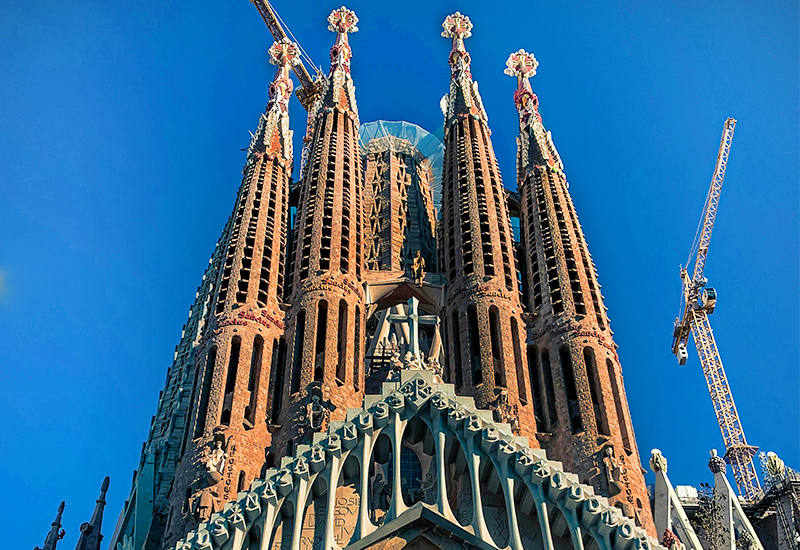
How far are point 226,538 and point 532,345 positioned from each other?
15847mm

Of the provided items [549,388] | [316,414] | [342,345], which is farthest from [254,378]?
[549,388]

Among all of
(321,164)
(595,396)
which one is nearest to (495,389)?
(595,396)

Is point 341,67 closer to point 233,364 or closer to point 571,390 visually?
point 233,364

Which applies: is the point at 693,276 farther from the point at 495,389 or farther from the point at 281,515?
the point at 281,515

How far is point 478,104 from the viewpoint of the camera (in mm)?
47812

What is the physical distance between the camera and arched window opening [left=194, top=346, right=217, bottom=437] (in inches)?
1219

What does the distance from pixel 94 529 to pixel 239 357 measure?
10510mm

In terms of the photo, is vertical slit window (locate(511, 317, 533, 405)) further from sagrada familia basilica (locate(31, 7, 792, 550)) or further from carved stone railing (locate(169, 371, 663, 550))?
carved stone railing (locate(169, 371, 663, 550))

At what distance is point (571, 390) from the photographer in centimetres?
3322

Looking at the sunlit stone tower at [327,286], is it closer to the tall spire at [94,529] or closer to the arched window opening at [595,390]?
the arched window opening at [595,390]

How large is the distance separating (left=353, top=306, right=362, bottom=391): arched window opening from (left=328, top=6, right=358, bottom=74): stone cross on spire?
1726 cm

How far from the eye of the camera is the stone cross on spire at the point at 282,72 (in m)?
48.2

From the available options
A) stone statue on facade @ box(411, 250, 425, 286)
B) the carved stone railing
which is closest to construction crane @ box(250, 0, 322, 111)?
stone statue on facade @ box(411, 250, 425, 286)

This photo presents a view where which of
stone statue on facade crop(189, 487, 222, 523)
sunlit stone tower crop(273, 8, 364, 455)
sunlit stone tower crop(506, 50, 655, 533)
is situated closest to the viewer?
stone statue on facade crop(189, 487, 222, 523)
